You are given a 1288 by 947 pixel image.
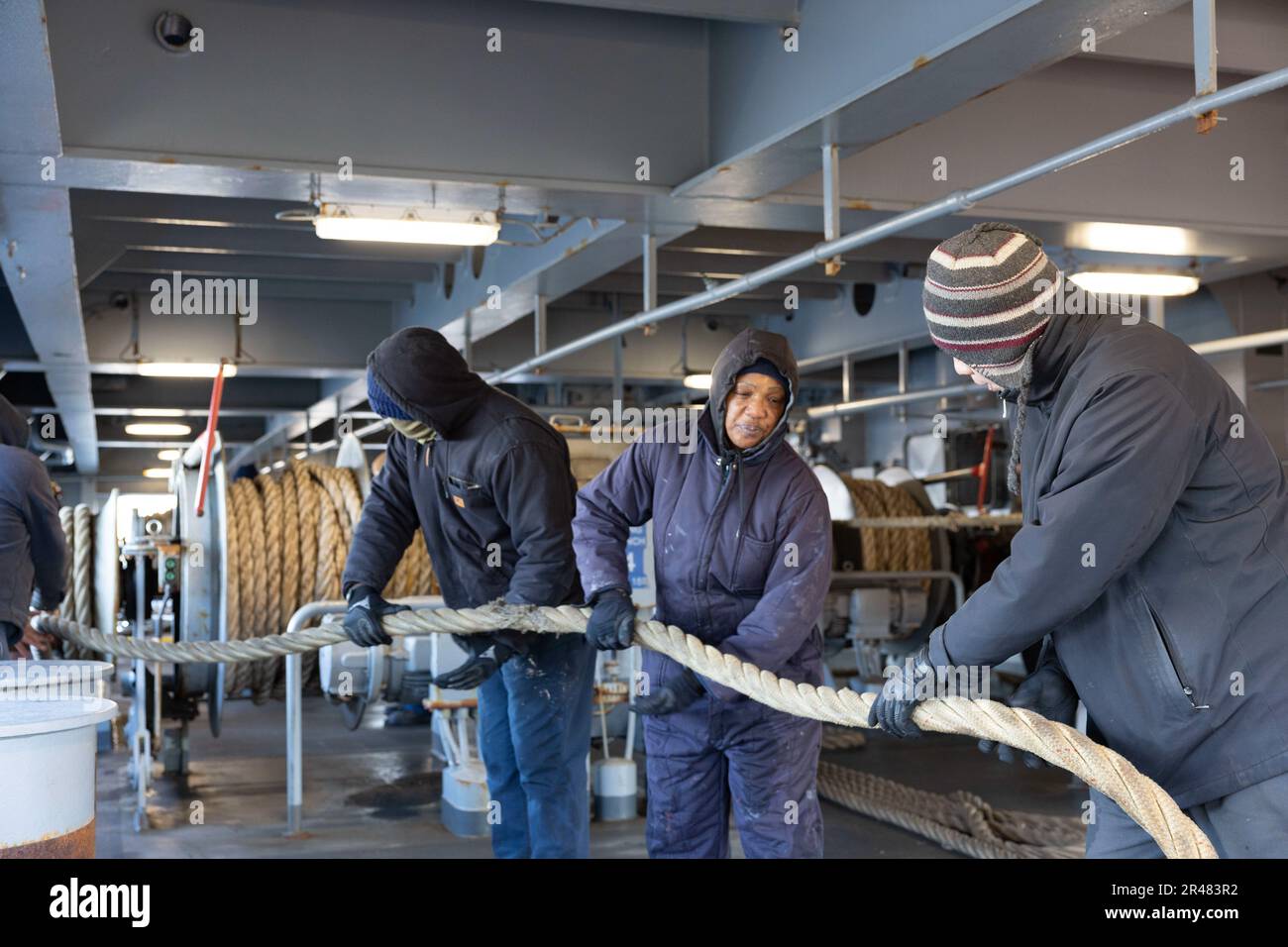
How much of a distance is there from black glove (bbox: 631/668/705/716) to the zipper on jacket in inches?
58.9

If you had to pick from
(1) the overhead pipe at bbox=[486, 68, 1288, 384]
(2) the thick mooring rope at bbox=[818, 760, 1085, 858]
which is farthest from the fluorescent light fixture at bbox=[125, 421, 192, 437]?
(2) the thick mooring rope at bbox=[818, 760, 1085, 858]

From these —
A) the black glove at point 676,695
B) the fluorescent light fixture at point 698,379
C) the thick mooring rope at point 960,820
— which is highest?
the fluorescent light fixture at point 698,379

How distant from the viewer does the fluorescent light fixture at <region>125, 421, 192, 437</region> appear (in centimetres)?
1648

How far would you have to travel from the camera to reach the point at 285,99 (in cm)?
519

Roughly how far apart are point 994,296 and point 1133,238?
16.5ft

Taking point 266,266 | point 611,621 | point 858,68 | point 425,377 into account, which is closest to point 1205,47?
point 858,68

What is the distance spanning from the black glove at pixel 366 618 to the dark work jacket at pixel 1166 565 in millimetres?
2231

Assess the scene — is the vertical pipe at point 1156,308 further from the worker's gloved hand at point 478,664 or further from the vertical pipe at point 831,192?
the worker's gloved hand at point 478,664

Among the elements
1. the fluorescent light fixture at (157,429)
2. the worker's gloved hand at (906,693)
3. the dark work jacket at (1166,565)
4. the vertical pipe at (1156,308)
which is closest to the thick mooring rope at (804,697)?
the worker's gloved hand at (906,693)

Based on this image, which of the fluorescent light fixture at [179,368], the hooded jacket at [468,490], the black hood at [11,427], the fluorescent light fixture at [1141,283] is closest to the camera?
the hooded jacket at [468,490]

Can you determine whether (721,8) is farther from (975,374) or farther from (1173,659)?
(1173,659)

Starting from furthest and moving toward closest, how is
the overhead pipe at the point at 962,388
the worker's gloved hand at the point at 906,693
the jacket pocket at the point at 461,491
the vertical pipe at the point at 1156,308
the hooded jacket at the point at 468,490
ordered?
the vertical pipe at the point at 1156,308
the overhead pipe at the point at 962,388
the jacket pocket at the point at 461,491
the hooded jacket at the point at 468,490
the worker's gloved hand at the point at 906,693

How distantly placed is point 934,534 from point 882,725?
6538 millimetres

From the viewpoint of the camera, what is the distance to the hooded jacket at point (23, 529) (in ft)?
14.3
